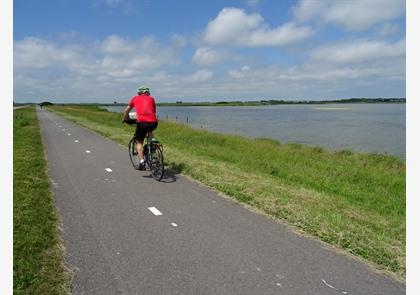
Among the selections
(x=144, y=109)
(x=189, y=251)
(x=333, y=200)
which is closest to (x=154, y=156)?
(x=144, y=109)

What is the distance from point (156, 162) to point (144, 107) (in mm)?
1356

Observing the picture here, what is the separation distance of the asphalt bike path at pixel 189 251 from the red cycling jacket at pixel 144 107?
2.13 metres

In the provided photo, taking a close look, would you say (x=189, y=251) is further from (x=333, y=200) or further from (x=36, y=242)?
(x=333, y=200)

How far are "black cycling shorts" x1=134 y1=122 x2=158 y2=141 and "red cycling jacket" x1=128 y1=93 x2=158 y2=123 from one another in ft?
0.28

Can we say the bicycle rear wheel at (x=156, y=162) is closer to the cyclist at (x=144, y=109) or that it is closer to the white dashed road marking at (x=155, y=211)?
the cyclist at (x=144, y=109)

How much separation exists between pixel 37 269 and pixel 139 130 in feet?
18.0

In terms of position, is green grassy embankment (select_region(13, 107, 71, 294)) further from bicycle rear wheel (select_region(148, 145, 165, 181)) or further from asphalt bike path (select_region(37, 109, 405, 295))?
bicycle rear wheel (select_region(148, 145, 165, 181))

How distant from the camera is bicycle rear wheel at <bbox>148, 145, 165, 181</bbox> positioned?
834 centimetres

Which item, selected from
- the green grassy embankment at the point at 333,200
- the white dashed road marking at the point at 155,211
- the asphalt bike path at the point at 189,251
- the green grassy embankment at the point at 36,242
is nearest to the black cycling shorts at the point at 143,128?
the green grassy embankment at the point at 333,200

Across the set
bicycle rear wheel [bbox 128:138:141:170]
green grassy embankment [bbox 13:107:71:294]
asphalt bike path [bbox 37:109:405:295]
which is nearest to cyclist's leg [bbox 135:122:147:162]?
bicycle rear wheel [bbox 128:138:141:170]

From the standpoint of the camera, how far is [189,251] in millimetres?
4316

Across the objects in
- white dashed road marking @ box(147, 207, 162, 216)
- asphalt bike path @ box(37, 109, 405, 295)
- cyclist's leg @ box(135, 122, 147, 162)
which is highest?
cyclist's leg @ box(135, 122, 147, 162)

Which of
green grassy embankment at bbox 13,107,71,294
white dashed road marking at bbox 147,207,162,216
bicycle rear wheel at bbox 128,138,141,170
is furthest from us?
bicycle rear wheel at bbox 128,138,141,170
